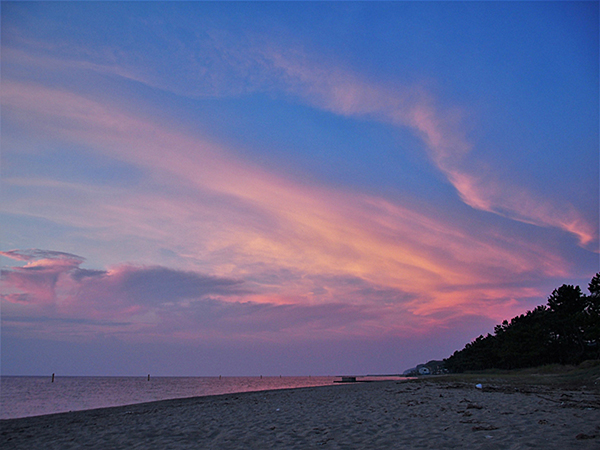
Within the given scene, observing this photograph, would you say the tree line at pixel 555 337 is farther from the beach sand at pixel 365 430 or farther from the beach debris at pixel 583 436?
the beach debris at pixel 583 436

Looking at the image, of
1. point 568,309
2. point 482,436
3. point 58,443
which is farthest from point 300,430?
point 568,309

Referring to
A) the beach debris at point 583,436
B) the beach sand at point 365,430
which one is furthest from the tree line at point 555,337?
the beach debris at point 583,436

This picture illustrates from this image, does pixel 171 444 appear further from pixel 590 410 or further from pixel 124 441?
pixel 590 410

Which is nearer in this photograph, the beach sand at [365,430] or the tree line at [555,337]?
the beach sand at [365,430]

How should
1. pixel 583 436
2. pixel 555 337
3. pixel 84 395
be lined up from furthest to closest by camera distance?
pixel 555 337 → pixel 84 395 → pixel 583 436

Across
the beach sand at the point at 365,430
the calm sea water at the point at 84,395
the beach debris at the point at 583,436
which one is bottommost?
the calm sea water at the point at 84,395

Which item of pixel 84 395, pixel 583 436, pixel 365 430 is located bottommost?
pixel 84 395

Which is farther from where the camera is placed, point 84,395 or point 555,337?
point 555,337

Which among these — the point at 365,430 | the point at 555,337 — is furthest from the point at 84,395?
the point at 555,337

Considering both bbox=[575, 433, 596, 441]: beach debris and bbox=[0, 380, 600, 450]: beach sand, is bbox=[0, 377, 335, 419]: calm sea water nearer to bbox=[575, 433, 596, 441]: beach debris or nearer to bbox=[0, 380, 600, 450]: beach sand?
bbox=[0, 380, 600, 450]: beach sand

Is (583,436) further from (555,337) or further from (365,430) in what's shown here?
(555,337)

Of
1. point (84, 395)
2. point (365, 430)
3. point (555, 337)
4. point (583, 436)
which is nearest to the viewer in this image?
point (583, 436)

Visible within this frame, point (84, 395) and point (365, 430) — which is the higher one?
point (365, 430)

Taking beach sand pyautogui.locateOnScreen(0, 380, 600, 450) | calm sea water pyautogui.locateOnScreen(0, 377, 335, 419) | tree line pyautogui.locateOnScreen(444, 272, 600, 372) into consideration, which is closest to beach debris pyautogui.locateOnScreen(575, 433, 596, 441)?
beach sand pyautogui.locateOnScreen(0, 380, 600, 450)
